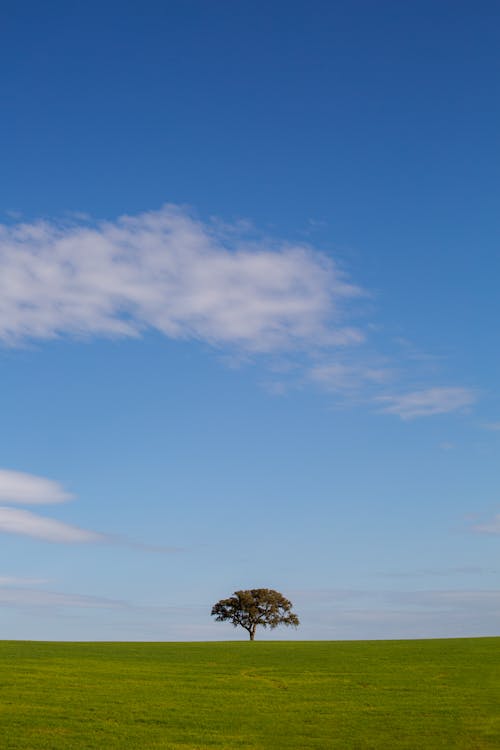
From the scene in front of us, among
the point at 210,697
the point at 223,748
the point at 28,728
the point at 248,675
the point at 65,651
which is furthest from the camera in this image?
the point at 65,651

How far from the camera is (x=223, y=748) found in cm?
2959

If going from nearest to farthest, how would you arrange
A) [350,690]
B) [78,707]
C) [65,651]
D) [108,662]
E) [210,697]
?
[78,707]
[210,697]
[350,690]
[108,662]
[65,651]

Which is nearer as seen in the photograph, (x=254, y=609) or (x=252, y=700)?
(x=252, y=700)

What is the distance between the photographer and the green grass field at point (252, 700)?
31.2 metres

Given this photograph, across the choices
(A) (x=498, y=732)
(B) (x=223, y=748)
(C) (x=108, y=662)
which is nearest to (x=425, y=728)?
(A) (x=498, y=732)

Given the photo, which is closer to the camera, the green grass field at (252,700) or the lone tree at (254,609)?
the green grass field at (252,700)

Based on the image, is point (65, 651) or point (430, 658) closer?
point (430, 658)

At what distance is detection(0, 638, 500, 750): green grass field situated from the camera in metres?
31.2

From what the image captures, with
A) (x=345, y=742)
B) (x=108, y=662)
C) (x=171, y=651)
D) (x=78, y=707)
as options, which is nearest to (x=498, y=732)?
(x=345, y=742)

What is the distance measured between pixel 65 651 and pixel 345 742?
139 ft

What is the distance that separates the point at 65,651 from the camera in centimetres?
6675

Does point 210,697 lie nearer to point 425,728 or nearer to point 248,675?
point 248,675

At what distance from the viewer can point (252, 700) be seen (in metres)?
40.1

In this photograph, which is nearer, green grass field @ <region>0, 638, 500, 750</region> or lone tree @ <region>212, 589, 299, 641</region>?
green grass field @ <region>0, 638, 500, 750</region>
